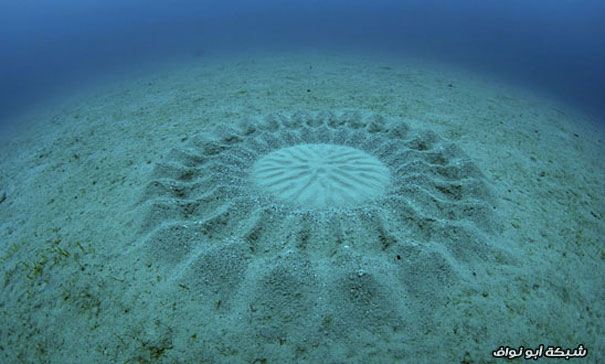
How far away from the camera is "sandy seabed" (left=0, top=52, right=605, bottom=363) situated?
268 centimetres

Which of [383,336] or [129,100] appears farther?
[129,100]

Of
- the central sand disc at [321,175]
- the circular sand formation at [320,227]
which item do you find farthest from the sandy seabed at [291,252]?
the central sand disc at [321,175]

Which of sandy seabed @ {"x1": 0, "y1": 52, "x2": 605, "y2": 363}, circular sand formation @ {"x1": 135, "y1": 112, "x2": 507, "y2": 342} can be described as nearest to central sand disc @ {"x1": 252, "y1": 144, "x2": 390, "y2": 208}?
circular sand formation @ {"x1": 135, "y1": 112, "x2": 507, "y2": 342}

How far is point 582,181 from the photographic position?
4.57 meters

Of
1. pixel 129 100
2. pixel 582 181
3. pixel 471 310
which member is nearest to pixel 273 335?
pixel 471 310

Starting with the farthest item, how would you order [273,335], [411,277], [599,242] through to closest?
[599,242] < [411,277] < [273,335]

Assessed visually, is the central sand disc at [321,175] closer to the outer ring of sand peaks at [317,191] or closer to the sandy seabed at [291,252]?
the outer ring of sand peaks at [317,191]

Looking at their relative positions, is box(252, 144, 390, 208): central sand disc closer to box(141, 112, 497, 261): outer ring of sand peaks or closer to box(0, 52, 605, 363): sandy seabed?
box(141, 112, 497, 261): outer ring of sand peaks

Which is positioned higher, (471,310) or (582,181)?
(582,181)

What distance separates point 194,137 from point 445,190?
344 cm

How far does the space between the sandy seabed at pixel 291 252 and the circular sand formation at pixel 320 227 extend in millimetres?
17

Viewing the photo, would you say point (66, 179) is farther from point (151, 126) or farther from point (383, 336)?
point (383, 336)

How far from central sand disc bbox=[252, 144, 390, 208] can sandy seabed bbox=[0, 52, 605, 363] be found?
21 cm

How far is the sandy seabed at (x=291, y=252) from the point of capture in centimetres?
268
